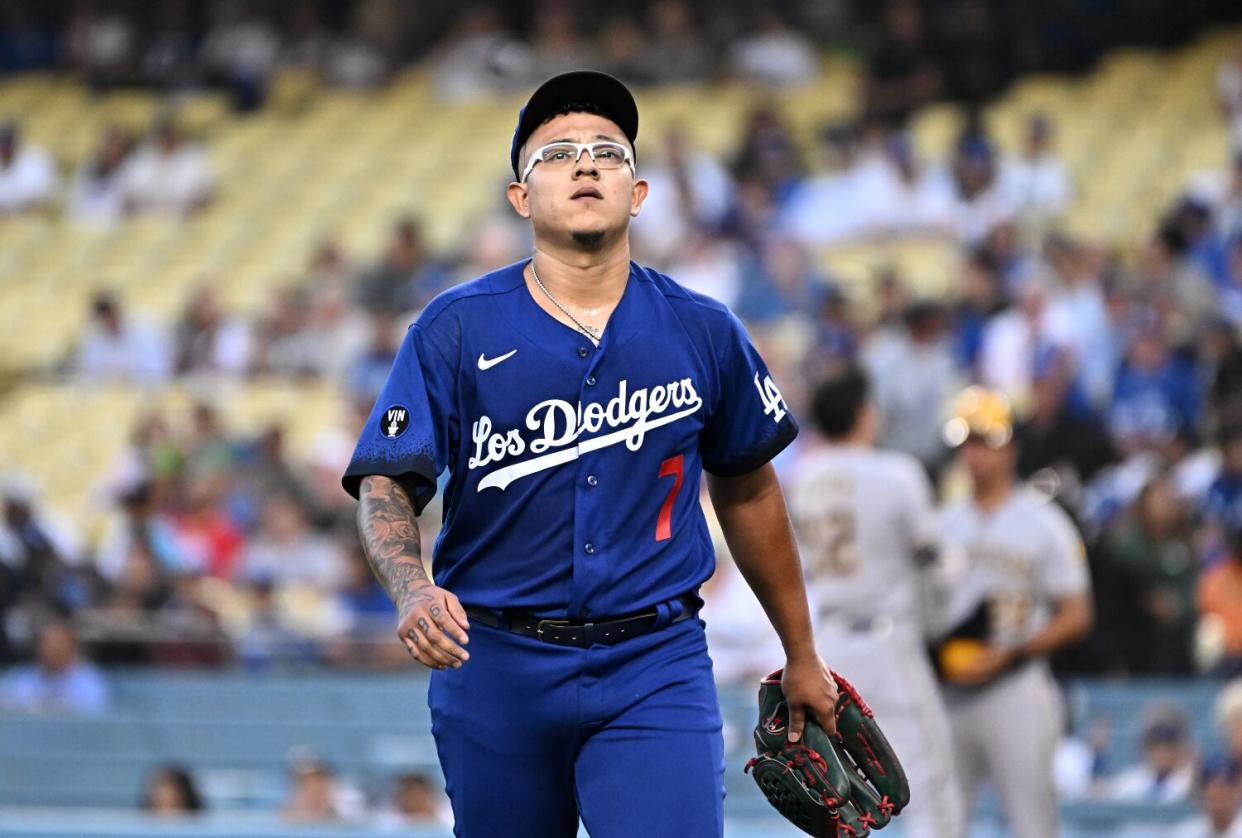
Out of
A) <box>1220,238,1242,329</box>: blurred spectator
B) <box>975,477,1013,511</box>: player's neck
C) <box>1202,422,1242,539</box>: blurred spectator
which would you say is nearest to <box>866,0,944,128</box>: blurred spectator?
<box>1220,238,1242,329</box>: blurred spectator

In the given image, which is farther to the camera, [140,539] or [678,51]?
[678,51]

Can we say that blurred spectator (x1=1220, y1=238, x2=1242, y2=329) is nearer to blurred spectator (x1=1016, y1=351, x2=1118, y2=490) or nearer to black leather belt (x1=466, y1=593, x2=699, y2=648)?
blurred spectator (x1=1016, y1=351, x2=1118, y2=490)

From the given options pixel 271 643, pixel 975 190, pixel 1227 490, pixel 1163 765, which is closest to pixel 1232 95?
pixel 975 190

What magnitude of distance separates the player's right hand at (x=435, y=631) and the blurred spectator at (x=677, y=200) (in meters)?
11.0

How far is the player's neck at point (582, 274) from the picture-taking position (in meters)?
4.13

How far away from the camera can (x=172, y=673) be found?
Result: 38.1 feet

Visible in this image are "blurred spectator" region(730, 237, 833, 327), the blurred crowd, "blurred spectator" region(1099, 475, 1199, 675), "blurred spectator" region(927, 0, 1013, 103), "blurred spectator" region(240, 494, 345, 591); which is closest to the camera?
"blurred spectator" region(1099, 475, 1199, 675)

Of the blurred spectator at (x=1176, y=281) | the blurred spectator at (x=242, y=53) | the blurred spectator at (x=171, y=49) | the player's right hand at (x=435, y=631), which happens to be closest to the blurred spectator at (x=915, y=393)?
the blurred spectator at (x=1176, y=281)

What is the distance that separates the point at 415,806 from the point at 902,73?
8653mm

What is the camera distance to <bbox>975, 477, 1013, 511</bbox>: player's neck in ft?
26.2

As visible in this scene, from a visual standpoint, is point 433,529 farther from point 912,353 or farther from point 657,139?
point 657,139

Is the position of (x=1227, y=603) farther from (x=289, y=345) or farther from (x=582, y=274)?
(x=289, y=345)

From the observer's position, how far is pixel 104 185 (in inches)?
742

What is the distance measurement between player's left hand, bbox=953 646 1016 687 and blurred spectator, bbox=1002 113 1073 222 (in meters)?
6.81
